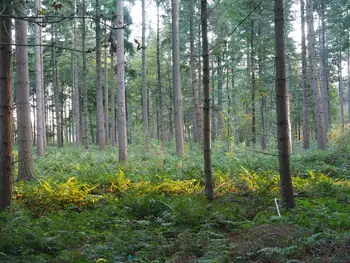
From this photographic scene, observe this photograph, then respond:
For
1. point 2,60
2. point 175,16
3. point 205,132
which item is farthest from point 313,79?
point 2,60

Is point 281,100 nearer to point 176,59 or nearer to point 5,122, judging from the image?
point 5,122

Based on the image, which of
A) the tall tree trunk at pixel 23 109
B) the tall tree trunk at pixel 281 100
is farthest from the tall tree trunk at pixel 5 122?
the tall tree trunk at pixel 281 100

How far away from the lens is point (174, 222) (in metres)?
6.12

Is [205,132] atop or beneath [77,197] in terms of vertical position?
atop

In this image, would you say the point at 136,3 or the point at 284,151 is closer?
the point at 284,151

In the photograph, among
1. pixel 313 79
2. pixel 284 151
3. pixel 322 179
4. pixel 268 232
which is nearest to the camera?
pixel 268 232

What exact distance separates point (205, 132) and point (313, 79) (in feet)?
40.6

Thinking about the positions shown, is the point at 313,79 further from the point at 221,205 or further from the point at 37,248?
the point at 37,248

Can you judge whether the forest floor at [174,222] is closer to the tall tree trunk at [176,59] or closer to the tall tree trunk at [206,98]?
the tall tree trunk at [206,98]

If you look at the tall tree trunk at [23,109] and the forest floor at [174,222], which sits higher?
the tall tree trunk at [23,109]

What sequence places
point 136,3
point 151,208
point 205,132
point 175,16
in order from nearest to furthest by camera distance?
1. point 151,208
2. point 205,132
3. point 175,16
4. point 136,3

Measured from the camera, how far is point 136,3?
24.4 m

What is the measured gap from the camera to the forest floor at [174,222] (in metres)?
4.33

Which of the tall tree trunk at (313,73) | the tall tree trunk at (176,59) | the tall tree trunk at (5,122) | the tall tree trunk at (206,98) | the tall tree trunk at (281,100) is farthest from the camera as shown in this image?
the tall tree trunk at (313,73)
